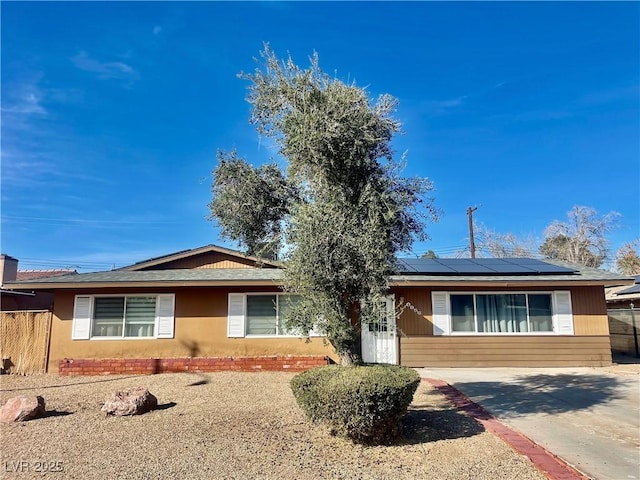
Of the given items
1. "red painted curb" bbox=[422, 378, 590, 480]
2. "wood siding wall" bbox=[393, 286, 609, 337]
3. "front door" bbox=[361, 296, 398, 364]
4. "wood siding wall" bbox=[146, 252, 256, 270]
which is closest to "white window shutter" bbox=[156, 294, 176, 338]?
"wood siding wall" bbox=[146, 252, 256, 270]

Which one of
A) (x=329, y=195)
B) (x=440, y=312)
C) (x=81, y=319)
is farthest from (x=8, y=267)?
(x=329, y=195)

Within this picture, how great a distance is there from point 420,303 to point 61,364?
32.0 feet

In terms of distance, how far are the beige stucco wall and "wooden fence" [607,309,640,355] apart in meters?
10.9

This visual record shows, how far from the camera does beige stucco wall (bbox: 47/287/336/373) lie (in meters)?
12.6

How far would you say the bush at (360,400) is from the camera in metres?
5.21

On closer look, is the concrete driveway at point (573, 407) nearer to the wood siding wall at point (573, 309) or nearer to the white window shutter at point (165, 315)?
the wood siding wall at point (573, 309)

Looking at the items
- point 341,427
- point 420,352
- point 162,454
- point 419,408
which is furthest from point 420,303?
point 162,454

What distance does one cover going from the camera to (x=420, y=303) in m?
12.9

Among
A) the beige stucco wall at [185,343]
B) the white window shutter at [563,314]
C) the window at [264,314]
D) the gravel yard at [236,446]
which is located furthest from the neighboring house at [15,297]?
the white window shutter at [563,314]

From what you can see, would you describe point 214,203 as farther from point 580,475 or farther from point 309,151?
point 580,475

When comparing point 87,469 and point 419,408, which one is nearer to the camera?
point 87,469

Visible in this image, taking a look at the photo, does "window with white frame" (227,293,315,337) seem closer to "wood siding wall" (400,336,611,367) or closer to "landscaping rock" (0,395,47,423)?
"wood siding wall" (400,336,611,367)

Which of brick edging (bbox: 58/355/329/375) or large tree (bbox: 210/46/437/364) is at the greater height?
large tree (bbox: 210/46/437/364)

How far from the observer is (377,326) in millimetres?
12453
